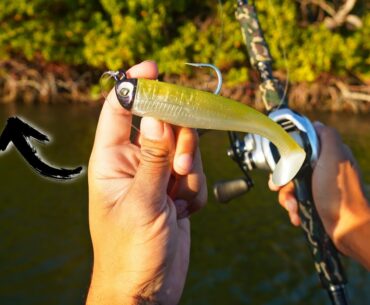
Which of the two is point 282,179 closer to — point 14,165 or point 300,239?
point 300,239

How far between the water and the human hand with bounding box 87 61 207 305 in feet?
8.47

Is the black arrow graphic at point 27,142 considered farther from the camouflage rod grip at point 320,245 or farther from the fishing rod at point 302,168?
the camouflage rod grip at point 320,245

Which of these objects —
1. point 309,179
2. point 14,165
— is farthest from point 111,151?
point 14,165

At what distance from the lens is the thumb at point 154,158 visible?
155cm

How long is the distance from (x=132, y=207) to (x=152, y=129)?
36cm

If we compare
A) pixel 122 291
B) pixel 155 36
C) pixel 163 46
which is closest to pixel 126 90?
pixel 122 291

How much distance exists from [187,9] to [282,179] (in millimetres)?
19658

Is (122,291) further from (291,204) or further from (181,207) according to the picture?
(291,204)

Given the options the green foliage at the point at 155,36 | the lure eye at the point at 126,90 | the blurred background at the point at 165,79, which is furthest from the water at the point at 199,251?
the green foliage at the point at 155,36

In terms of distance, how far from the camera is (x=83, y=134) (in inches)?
524

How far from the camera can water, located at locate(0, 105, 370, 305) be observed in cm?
546

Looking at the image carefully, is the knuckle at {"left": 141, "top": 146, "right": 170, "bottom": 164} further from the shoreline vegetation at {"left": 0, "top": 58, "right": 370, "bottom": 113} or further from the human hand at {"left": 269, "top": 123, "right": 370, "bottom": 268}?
the shoreline vegetation at {"left": 0, "top": 58, "right": 370, "bottom": 113}

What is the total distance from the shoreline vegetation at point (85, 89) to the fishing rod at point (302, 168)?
16139 mm

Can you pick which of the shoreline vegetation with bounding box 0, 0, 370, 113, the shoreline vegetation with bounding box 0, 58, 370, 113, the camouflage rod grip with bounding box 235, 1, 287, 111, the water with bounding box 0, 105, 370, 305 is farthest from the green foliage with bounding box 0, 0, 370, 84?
the camouflage rod grip with bounding box 235, 1, 287, 111
